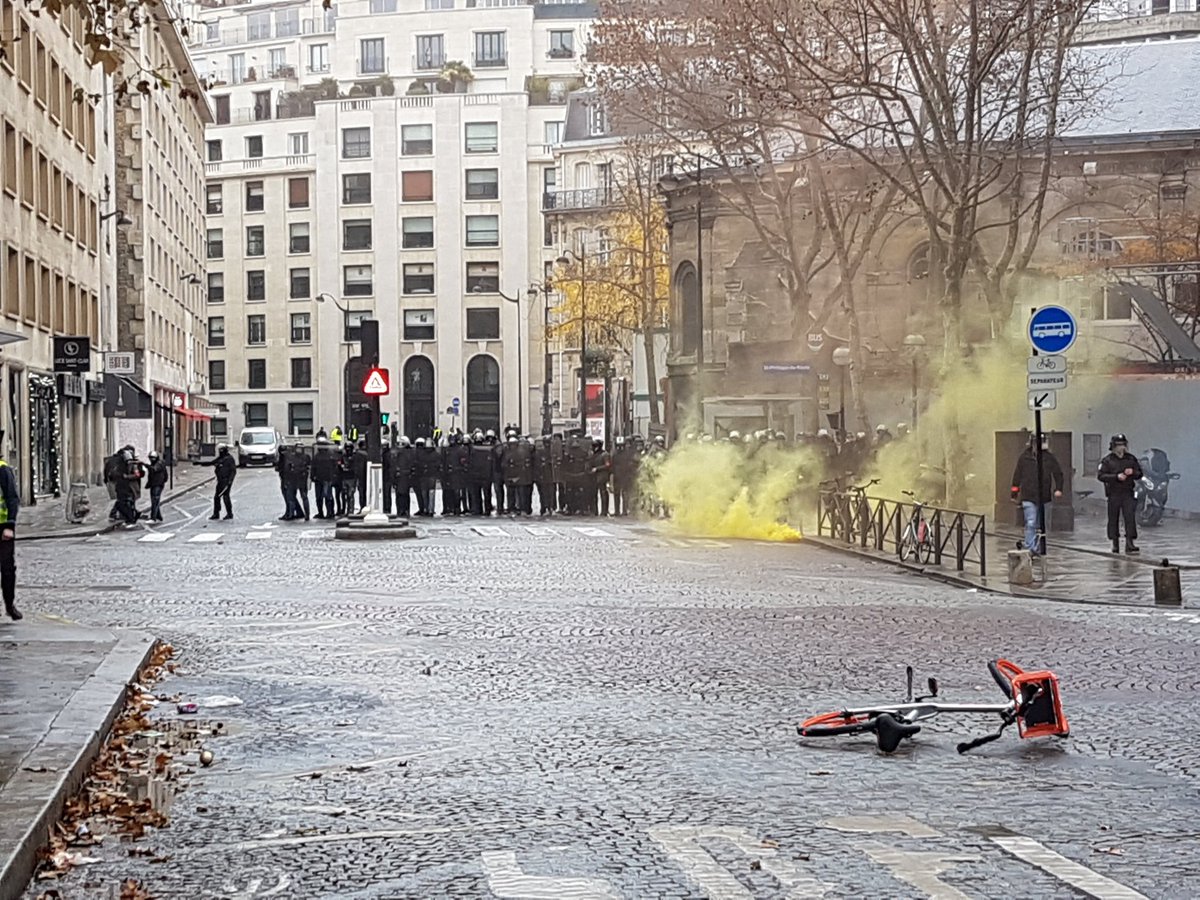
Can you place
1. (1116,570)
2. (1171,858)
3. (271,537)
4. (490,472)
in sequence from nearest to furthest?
(1171,858) < (1116,570) < (271,537) < (490,472)

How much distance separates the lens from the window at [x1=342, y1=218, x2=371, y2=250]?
104500mm

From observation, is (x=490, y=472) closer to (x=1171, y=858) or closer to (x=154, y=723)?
(x=154, y=723)

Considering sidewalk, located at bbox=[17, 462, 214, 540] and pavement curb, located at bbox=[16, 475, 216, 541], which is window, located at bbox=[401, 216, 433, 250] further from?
pavement curb, located at bbox=[16, 475, 216, 541]

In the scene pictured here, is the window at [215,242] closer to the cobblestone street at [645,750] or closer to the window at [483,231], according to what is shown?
the window at [483,231]

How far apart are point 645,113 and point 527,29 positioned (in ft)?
227

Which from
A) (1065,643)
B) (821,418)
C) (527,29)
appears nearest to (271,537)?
(1065,643)

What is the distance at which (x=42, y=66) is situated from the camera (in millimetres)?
46438

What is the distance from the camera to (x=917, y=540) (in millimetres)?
24141

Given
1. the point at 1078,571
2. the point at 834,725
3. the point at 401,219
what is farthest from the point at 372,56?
the point at 834,725

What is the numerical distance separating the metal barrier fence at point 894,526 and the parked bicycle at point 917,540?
1.8 inches

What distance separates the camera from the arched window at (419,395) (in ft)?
342

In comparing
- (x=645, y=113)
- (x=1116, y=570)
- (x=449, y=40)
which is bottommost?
(x=1116, y=570)

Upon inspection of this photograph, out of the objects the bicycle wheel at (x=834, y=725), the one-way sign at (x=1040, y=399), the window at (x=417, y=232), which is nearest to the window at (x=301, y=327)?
the window at (x=417, y=232)

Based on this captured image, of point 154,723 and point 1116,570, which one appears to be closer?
point 154,723
